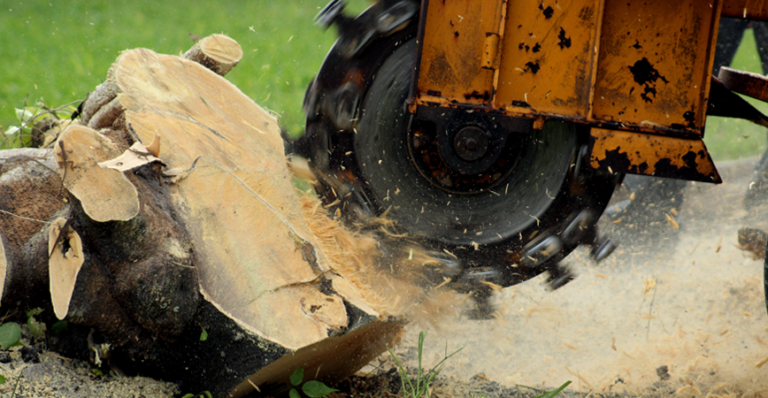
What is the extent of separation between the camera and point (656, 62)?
6.26ft

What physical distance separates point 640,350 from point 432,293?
1.14 metres

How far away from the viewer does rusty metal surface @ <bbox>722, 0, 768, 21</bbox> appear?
1903 mm

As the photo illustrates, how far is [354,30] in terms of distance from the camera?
214 cm

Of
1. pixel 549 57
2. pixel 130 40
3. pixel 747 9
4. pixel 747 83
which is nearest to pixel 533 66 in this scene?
pixel 549 57

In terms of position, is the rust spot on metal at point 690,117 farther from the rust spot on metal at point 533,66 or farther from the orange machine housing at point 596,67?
the rust spot on metal at point 533,66

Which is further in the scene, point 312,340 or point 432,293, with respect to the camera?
point 432,293

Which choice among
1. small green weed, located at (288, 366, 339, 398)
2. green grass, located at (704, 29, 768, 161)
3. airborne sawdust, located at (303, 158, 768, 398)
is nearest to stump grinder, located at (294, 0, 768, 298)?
airborne sawdust, located at (303, 158, 768, 398)

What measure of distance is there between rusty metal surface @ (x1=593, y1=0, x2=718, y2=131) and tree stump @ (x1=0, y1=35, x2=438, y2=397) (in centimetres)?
117

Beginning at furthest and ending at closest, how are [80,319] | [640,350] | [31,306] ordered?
[640,350]
[31,306]
[80,319]

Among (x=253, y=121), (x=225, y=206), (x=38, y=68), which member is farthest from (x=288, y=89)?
(x=225, y=206)

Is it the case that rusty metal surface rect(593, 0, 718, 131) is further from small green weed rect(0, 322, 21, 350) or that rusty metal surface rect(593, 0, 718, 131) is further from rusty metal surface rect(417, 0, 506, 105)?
small green weed rect(0, 322, 21, 350)

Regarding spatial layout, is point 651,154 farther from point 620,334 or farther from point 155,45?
point 155,45

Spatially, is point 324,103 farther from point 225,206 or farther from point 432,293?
point 432,293

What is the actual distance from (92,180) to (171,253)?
298 millimetres
